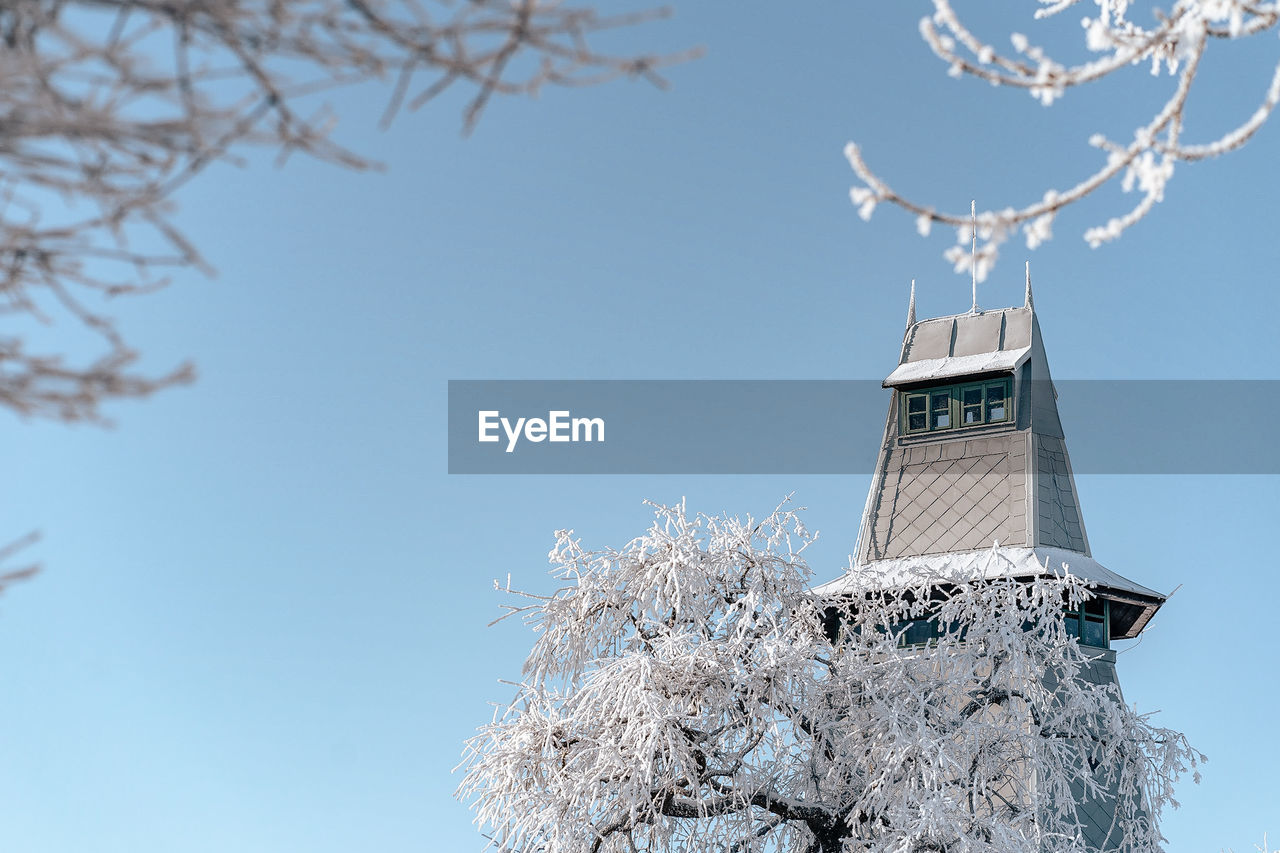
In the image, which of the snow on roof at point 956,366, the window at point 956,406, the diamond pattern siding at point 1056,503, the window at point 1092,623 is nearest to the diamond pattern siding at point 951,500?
the diamond pattern siding at point 1056,503

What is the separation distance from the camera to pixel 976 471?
21.6m

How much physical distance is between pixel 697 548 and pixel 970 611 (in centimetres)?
329

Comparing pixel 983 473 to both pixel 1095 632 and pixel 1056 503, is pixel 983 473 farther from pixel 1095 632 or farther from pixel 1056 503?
pixel 1095 632

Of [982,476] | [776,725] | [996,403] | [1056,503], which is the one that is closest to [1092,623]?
[1056,503]

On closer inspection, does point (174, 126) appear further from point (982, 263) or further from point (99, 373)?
point (982, 263)

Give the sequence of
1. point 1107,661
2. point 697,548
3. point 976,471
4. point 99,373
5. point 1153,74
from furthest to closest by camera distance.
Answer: point 976,471, point 1107,661, point 697,548, point 1153,74, point 99,373

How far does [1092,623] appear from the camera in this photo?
1958cm

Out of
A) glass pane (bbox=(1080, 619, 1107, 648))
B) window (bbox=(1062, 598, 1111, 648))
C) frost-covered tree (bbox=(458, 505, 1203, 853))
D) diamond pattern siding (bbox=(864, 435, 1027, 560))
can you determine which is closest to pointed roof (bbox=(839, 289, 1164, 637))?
diamond pattern siding (bbox=(864, 435, 1027, 560))

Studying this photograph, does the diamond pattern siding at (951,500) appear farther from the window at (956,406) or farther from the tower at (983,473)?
the window at (956,406)

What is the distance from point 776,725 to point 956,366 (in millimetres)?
11225

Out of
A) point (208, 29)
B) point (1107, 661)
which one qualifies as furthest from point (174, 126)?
point (1107, 661)

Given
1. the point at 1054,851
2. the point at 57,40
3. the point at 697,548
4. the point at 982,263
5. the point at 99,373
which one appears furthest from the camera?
the point at 697,548

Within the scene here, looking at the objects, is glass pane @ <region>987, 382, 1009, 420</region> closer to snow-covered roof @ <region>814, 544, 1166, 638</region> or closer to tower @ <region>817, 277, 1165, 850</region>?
tower @ <region>817, 277, 1165, 850</region>

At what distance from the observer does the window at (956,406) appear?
22.2 m
